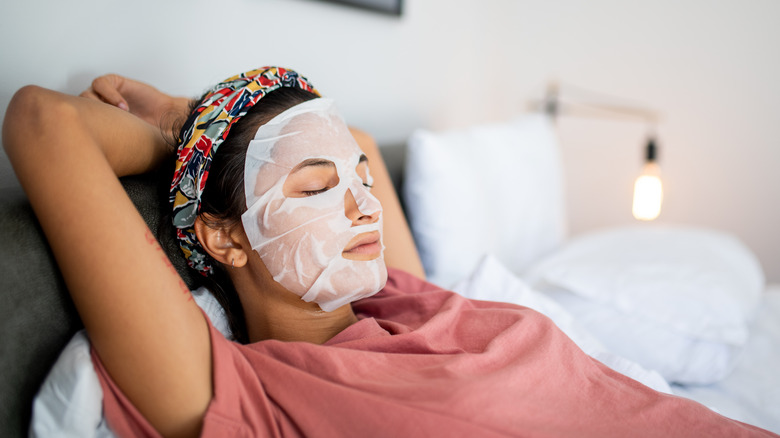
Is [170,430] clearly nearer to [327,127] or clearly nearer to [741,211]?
[327,127]

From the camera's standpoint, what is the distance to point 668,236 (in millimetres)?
2127

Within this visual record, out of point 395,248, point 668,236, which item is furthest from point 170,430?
point 668,236

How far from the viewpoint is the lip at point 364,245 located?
0.99m

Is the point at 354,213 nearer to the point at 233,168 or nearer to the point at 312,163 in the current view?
the point at 312,163

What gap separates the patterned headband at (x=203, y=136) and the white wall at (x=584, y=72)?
0.41 metres

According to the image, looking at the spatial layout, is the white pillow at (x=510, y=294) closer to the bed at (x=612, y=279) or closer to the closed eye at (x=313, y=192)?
the bed at (x=612, y=279)

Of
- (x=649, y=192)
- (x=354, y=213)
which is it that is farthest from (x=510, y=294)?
(x=649, y=192)

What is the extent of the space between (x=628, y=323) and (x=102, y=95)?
132 cm

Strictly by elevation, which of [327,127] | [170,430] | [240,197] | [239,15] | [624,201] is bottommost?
[624,201]

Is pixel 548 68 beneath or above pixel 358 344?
above

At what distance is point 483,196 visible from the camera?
6.07ft

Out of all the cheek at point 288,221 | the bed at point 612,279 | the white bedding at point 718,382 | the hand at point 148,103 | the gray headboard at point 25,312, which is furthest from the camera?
the bed at point 612,279

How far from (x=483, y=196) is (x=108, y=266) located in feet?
4.15

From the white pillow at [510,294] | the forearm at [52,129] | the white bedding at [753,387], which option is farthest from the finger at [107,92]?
the white bedding at [753,387]
